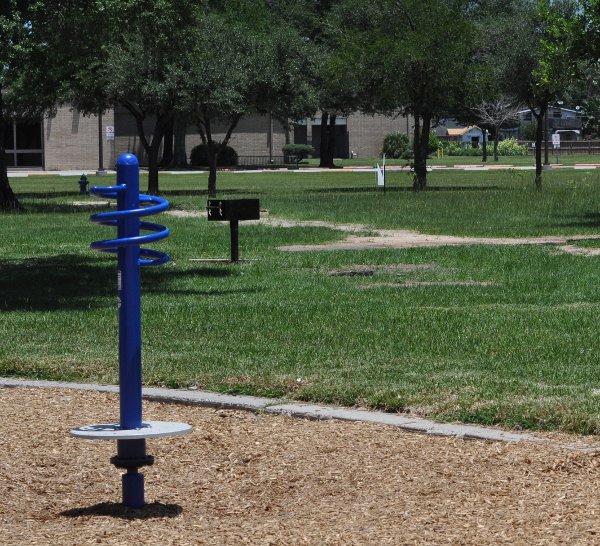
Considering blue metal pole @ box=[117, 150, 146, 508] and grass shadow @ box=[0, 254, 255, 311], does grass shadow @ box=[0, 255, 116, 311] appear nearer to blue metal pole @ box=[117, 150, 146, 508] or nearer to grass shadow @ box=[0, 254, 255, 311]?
grass shadow @ box=[0, 254, 255, 311]

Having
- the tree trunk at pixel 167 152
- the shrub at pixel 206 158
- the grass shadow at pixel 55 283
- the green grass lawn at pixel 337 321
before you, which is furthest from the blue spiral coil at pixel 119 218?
the shrub at pixel 206 158

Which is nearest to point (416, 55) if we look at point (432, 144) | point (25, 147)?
point (25, 147)

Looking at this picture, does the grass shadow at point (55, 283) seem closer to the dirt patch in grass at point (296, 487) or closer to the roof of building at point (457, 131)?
the dirt patch in grass at point (296, 487)

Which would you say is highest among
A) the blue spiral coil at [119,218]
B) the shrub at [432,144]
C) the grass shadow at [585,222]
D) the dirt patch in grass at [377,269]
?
the shrub at [432,144]

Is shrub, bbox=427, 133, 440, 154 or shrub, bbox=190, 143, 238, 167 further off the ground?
shrub, bbox=427, 133, 440, 154

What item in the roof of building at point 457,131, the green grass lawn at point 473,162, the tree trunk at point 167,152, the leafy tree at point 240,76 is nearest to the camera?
the leafy tree at point 240,76

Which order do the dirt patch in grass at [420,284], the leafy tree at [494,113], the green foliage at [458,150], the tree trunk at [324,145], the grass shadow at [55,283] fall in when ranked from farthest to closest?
the green foliage at [458,150] → the leafy tree at [494,113] → the tree trunk at [324,145] → the dirt patch in grass at [420,284] → the grass shadow at [55,283]

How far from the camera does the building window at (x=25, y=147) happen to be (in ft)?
224

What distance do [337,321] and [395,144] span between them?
228ft

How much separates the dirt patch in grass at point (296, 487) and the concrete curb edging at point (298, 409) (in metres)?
0.11

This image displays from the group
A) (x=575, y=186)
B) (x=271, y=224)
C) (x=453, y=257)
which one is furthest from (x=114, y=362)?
(x=575, y=186)

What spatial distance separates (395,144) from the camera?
3135 inches

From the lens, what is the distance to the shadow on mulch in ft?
17.4

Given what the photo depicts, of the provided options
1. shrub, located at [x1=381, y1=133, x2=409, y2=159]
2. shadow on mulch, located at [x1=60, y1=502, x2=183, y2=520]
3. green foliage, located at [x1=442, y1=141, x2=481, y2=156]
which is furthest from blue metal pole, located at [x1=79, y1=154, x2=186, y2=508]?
green foliage, located at [x1=442, y1=141, x2=481, y2=156]
